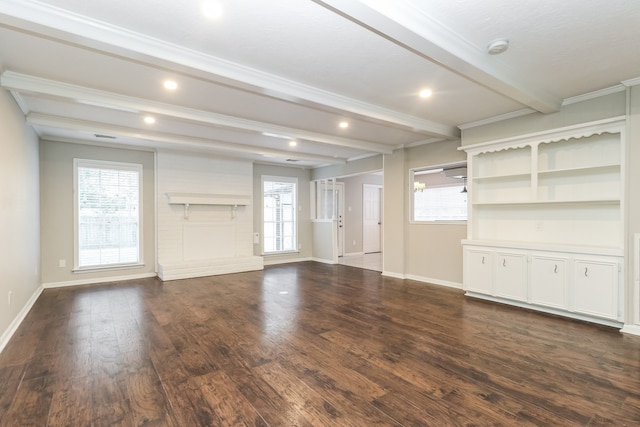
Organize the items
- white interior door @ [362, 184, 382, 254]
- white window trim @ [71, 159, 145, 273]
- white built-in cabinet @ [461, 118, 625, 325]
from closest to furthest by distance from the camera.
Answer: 1. white built-in cabinet @ [461, 118, 625, 325]
2. white window trim @ [71, 159, 145, 273]
3. white interior door @ [362, 184, 382, 254]

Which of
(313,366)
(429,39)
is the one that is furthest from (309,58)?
(313,366)

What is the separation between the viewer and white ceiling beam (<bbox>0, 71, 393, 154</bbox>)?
10.0 feet

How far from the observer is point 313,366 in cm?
259

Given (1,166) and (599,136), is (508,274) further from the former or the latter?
(1,166)

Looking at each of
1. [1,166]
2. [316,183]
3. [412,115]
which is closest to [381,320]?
[412,115]

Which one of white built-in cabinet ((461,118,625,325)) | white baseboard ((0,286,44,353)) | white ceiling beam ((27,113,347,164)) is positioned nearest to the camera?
white baseboard ((0,286,44,353))

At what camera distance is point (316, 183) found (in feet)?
28.1

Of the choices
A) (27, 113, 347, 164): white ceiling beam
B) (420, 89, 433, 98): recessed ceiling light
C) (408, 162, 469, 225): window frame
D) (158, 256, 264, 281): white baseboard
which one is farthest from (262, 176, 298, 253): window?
(420, 89, 433, 98): recessed ceiling light

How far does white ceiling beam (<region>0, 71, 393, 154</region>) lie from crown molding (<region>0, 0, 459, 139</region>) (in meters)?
1.24

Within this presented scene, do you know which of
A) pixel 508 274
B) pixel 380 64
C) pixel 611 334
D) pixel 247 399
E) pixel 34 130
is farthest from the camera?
pixel 34 130

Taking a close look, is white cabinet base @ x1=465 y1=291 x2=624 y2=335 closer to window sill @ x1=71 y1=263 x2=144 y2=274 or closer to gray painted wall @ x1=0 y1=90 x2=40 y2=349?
gray painted wall @ x1=0 y1=90 x2=40 y2=349

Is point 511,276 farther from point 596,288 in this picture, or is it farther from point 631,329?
point 631,329

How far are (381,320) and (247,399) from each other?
6.38ft

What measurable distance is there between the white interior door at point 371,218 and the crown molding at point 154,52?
20.1ft
